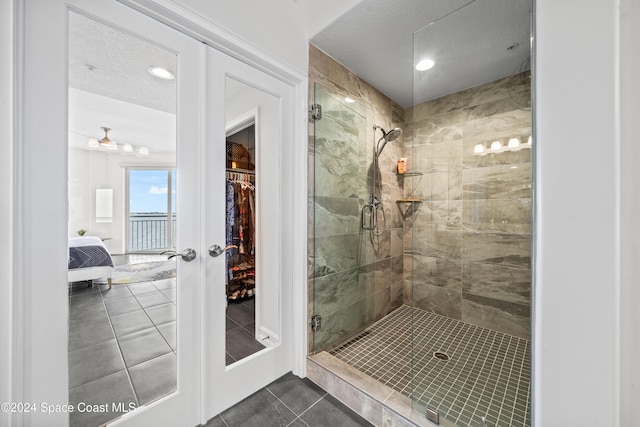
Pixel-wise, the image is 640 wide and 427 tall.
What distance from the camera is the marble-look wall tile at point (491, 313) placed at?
1.80 meters

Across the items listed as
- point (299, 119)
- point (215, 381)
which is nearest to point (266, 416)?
point (215, 381)

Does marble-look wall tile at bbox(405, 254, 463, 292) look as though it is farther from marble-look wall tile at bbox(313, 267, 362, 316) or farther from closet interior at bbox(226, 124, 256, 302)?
closet interior at bbox(226, 124, 256, 302)

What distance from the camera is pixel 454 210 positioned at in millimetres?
2250

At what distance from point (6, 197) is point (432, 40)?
2.36 m

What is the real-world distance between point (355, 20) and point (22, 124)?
67.7 inches

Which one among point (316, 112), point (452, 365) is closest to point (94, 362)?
point (316, 112)

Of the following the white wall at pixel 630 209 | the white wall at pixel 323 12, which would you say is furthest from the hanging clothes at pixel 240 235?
the white wall at pixel 630 209

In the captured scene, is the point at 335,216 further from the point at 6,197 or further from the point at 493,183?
the point at 6,197

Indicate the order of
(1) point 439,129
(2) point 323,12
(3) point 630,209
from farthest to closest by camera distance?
(1) point 439,129, (2) point 323,12, (3) point 630,209

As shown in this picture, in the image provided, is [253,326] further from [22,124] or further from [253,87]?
[253,87]

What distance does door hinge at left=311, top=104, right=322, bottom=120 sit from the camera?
1.76 m

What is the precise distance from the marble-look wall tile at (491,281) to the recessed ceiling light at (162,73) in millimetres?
2430

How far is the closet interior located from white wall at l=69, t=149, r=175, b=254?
33 centimetres

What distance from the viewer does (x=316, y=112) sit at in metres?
1.77
